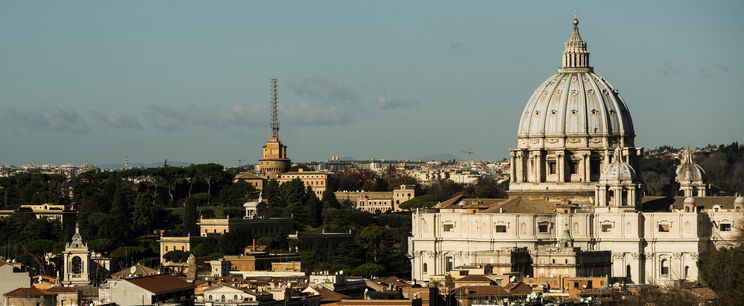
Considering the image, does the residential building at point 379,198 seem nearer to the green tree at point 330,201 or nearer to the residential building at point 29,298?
the green tree at point 330,201

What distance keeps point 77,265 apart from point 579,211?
19230 mm

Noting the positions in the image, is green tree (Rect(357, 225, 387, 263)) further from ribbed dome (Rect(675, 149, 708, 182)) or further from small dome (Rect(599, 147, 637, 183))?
small dome (Rect(599, 147, 637, 183))

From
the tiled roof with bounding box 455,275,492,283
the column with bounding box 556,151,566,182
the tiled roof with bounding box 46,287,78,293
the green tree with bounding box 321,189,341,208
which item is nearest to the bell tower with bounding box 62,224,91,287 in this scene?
the tiled roof with bounding box 455,275,492,283

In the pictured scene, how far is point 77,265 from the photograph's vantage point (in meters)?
82.0

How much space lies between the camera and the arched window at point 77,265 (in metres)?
81.2

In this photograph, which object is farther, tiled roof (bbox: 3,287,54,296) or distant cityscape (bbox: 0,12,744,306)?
distant cityscape (bbox: 0,12,744,306)

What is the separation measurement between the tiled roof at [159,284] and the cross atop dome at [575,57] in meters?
39.0

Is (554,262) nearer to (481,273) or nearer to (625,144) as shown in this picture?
(481,273)

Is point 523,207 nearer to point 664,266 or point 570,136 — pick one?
point 664,266

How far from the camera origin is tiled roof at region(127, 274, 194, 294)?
5988 centimetres

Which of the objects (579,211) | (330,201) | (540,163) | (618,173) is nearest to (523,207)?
(579,211)

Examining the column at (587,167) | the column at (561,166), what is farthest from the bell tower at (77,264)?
the column at (587,167)

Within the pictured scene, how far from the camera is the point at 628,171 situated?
90125 mm

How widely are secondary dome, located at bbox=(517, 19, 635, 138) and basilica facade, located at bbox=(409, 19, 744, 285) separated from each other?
0.13 ft
